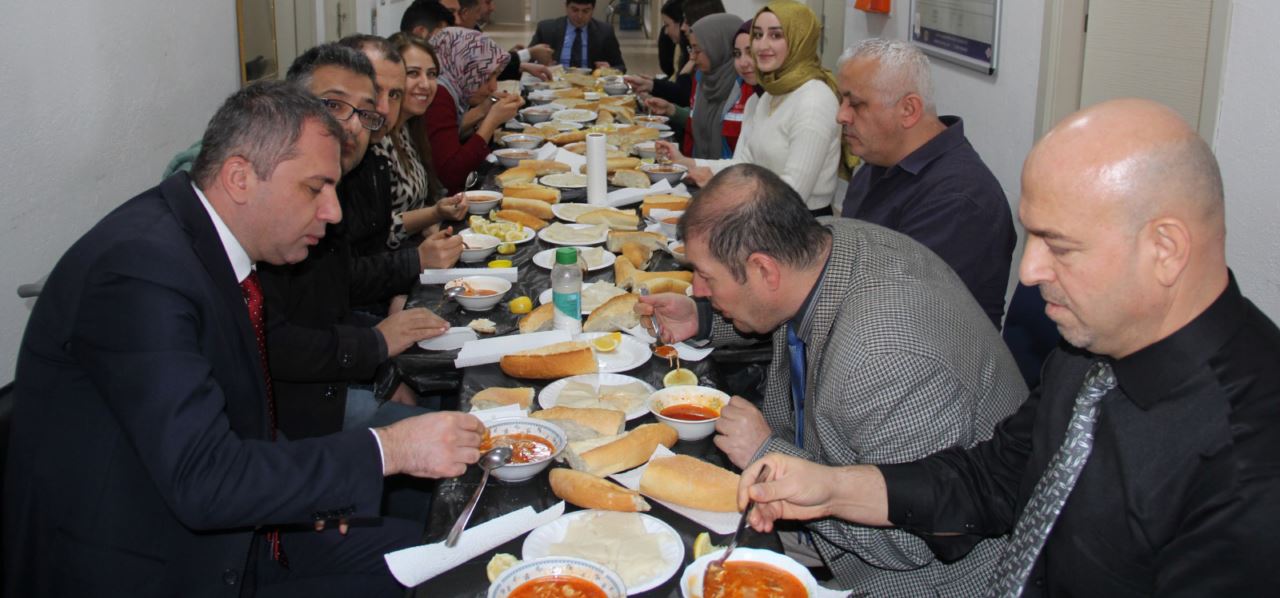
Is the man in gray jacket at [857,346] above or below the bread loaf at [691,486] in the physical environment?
above

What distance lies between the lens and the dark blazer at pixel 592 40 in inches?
427

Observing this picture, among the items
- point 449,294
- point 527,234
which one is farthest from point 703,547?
point 527,234

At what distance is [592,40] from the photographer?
10836 mm

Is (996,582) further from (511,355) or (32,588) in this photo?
(32,588)

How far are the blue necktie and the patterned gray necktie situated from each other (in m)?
0.81

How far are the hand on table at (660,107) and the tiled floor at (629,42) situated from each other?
8619 mm

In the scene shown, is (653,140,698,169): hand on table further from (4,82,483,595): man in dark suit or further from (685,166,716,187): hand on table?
(4,82,483,595): man in dark suit

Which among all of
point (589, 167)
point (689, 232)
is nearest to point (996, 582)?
point (689, 232)

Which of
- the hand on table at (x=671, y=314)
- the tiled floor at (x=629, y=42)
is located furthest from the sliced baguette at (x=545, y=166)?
the tiled floor at (x=629, y=42)

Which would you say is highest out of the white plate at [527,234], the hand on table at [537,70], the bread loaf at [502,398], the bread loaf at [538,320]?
the hand on table at [537,70]

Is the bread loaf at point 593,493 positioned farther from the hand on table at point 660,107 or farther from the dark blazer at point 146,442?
the hand on table at point 660,107

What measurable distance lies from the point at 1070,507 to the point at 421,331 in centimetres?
189

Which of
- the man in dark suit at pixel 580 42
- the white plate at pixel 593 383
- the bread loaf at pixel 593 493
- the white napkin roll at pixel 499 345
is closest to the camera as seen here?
the bread loaf at pixel 593 493

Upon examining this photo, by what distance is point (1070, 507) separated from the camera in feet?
4.98
